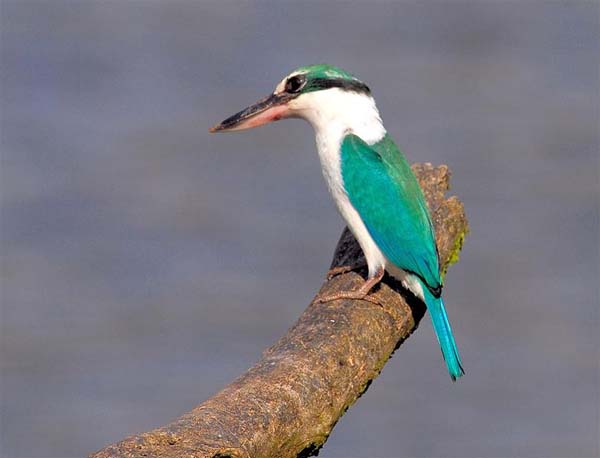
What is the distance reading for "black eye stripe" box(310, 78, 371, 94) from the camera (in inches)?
176

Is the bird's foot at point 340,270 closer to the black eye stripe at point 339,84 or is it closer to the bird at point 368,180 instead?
the bird at point 368,180

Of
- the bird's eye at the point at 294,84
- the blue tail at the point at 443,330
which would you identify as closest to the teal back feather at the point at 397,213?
the blue tail at the point at 443,330

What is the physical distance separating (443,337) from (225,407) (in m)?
1.41

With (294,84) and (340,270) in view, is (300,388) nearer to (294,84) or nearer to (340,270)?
(340,270)

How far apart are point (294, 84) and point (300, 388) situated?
1.64 m

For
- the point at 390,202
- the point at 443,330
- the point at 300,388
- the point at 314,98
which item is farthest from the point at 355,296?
the point at 314,98

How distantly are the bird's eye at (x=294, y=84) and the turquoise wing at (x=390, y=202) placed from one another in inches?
11.2

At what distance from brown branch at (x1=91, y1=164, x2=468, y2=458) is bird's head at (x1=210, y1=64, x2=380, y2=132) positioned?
697mm

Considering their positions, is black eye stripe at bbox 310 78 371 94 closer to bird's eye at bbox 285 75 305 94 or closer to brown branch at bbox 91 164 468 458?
bird's eye at bbox 285 75 305 94

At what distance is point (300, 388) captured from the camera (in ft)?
10.6

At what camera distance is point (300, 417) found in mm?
3176

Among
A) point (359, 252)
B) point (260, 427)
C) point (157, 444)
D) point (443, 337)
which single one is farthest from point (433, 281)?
point (157, 444)

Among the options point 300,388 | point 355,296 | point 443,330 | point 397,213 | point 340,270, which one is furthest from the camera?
point 340,270

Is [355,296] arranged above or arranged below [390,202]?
below
